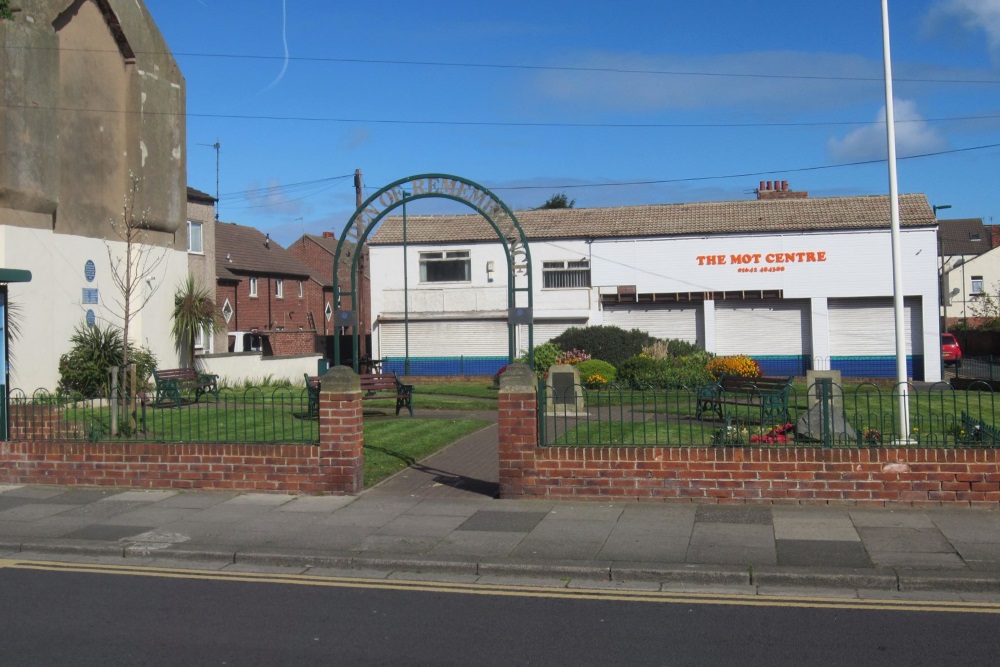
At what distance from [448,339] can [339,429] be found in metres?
27.9

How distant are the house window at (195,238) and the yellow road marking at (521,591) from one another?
2604 cm

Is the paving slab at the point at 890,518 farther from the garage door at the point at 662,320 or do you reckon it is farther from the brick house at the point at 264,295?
the brick house at the point at 264,295

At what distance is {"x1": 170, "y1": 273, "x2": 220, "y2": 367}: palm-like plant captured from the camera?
25.4 m

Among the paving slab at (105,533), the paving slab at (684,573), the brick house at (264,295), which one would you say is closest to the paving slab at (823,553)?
the paving slab at (684,573)

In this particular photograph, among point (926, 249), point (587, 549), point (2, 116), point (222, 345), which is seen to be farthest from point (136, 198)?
point (926, 249)

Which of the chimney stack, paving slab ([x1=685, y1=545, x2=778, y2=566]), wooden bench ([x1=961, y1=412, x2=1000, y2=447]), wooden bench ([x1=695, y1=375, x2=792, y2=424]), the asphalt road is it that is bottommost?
the asphalt road

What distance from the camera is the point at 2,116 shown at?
19.5 meters

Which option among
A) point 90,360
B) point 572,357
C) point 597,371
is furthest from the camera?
point 572,357

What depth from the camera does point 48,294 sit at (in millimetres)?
20938

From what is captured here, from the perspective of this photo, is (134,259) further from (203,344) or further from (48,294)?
(203,344)

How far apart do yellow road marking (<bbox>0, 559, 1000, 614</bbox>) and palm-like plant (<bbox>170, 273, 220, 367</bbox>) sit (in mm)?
16896

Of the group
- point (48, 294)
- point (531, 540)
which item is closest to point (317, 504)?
point (531, 540)

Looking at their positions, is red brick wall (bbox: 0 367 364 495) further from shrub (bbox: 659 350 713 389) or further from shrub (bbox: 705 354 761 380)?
shrub (bbox: 705 354 761 380)

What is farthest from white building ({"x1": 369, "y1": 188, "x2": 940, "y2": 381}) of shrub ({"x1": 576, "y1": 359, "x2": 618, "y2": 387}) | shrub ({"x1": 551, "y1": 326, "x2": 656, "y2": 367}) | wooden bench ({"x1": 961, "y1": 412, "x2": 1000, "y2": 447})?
wooden bench ({"x1": 961, "y1": 412, "x2": 1000, "y2": 447})
